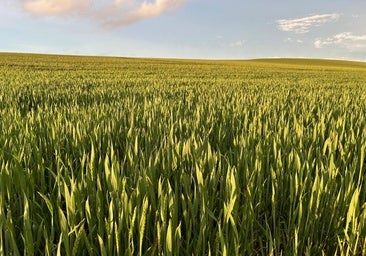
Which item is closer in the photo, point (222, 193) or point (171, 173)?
point (222, 193)

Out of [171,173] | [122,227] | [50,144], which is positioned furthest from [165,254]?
[50,144]

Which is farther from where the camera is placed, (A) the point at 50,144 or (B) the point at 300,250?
(A) the point at 50,144

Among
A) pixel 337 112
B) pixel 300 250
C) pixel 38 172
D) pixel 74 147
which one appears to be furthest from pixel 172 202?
pixel 337 112

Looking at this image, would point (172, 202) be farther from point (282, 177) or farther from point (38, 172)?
point (38, 172)

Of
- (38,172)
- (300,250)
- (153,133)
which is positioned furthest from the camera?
(153,133)

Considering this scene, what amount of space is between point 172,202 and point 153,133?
1.74m

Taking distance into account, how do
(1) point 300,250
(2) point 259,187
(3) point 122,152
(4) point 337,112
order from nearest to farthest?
(1) point 300,250 → (2) point 259,187 → (3) point 122,152 → (4) point 337,112

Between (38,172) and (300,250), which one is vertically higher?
(38,172)

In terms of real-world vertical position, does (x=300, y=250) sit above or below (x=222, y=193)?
below

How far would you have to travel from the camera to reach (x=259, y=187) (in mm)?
1738

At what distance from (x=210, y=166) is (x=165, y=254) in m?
0.78

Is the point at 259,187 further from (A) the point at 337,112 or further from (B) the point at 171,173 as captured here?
(A) the point at 337,112

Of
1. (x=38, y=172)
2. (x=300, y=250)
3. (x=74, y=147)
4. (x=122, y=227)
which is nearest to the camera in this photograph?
(x=122, y=227)

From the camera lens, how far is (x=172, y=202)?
1356 millimetres
